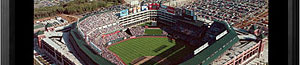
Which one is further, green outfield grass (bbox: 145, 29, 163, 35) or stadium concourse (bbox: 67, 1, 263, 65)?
green outfield grass (bbox: 145, 29, 163, 35)

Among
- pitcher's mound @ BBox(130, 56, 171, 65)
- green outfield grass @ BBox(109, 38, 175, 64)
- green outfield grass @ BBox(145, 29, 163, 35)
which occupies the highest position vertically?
green outfield grass @ BBox(145, 29, 163, 35)

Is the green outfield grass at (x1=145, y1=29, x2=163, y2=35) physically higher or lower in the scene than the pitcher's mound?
higher

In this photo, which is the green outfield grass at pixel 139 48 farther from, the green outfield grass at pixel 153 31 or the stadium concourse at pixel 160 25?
the green outfield grass at pixel 153 31

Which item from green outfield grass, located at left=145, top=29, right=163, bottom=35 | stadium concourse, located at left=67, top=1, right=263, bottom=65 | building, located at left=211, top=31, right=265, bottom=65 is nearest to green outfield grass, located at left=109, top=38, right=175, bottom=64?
stadium concourse, located at left=67, top=1, right=263, bottom=65

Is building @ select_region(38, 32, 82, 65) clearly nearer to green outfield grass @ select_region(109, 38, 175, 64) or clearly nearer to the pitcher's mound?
green outfield grass @ select_region(109, 38, 175, 64)

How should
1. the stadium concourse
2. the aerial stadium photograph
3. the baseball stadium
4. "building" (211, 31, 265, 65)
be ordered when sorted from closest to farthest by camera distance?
"building" (211, 31, 265, 65) < the aerial stadium photograph < the baseball stadium < the stadium concourse

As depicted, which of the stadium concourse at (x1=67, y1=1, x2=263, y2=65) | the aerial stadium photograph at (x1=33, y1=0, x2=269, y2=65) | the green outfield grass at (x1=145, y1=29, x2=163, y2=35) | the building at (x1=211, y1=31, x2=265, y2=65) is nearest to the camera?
the building at (x1=211, y1=31, x2=265, y2=65)

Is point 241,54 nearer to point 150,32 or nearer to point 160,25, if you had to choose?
point 150,32
